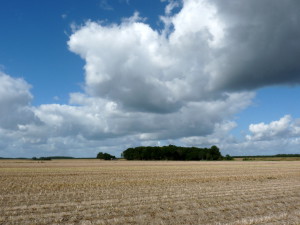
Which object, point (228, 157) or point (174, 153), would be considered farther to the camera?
point (228, 157)

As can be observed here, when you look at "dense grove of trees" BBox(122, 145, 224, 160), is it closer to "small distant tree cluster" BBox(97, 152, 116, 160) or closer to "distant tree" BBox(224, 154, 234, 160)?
"distant tree" BBox(224, 154, 234, 160)

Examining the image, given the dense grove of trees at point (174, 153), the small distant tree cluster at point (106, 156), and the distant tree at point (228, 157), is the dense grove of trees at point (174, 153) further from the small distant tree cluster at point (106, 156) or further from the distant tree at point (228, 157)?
the small distant tree cluster at point (106, 156)

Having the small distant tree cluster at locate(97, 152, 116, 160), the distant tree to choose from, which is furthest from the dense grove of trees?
the small distant tree cluster at locate(97, 152, 116, 160)

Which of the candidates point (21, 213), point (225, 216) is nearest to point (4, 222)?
point (21, 213)

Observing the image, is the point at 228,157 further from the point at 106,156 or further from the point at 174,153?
the point at 106,156

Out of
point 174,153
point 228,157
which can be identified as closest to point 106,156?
point 174,153

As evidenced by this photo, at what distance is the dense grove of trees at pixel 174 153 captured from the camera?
157m

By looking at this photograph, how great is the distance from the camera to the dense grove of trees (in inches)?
6181

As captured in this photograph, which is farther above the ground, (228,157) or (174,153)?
(174,153)

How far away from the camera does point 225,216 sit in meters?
14.4

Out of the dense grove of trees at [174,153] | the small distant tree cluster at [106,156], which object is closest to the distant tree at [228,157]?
the dense grove of trees at [174,153]

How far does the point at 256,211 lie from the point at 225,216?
2.28 meters

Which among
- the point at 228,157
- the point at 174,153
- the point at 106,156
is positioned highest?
the point at 174,153

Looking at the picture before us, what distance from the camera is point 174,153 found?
157875mm
